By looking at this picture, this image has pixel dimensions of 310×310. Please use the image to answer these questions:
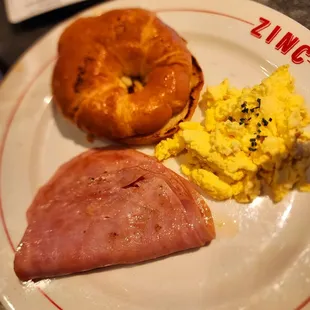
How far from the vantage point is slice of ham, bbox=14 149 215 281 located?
1.15 m

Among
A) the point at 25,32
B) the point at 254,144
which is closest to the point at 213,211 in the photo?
the point at 254,144

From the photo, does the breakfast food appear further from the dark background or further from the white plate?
the dark background

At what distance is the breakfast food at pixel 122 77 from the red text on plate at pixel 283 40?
0.25 metres

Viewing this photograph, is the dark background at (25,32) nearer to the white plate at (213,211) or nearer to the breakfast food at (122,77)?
the white plate at (213,211)

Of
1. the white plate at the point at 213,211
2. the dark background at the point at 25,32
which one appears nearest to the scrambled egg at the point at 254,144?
the white plate at the point at 213,211

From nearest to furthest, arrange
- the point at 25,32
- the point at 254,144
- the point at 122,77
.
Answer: the point at 254,144 < the point at 122,77 < the point at 25,32

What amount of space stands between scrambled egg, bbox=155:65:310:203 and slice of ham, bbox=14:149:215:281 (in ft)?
0.29

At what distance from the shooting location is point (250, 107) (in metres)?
1.21

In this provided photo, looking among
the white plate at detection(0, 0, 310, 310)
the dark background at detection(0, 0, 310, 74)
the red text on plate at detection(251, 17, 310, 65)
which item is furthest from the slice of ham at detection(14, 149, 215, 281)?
the dark background at detection(0, 0, 310, 74)

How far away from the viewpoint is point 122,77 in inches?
52.9

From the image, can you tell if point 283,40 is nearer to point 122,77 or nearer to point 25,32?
point 122,77

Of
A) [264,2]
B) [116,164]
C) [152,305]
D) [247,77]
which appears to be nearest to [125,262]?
[152,305]

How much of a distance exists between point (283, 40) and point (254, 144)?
41 cm

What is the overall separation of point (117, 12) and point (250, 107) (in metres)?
0.49
